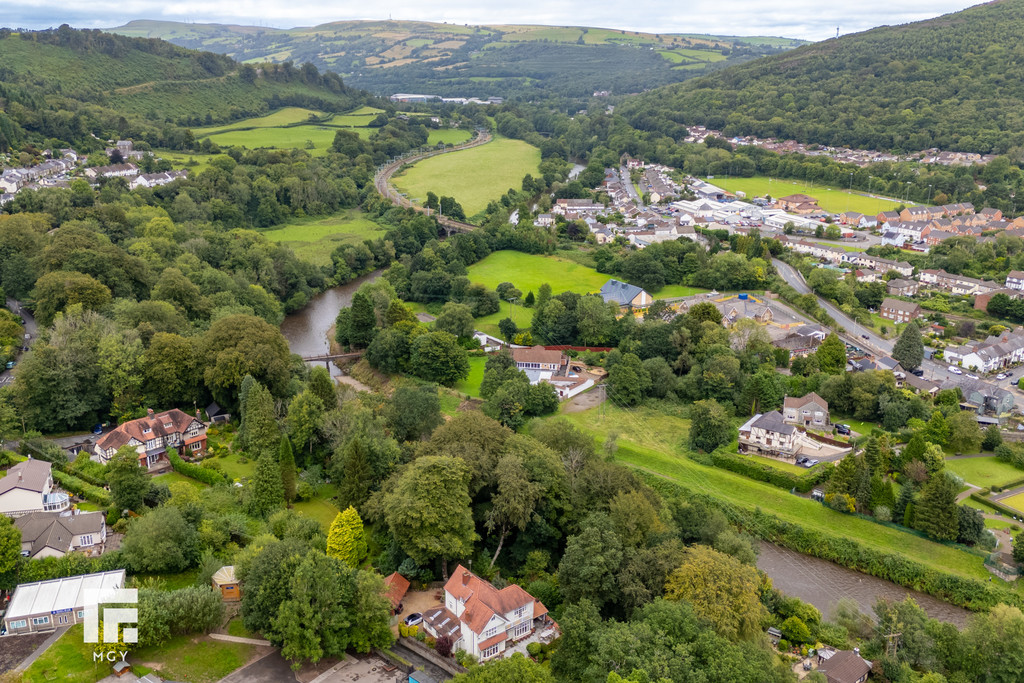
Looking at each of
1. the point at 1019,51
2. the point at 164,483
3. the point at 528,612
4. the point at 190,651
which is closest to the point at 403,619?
the point at 528,612

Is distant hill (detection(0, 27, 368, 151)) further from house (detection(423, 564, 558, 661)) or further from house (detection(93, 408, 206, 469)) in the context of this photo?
house (detection(423, 564, 558, 661))

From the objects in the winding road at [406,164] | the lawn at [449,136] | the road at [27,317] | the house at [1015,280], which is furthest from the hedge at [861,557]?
the lawn at [449,136]

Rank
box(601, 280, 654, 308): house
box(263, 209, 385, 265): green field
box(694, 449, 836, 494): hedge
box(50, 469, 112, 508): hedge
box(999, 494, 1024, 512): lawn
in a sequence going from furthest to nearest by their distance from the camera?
box(263, 209, 385, 265): green field
box(601, 280, 654, 308): house
box(694, 449, 836, 494): hedge
box(999, 494, 1024, 512): lawn
box(50, 469, 112, 508): hedge

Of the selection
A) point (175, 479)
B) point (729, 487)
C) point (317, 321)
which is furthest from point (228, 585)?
point (317, 321)

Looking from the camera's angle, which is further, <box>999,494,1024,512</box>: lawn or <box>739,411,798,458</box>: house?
<box>739,411,798,458</box>: house

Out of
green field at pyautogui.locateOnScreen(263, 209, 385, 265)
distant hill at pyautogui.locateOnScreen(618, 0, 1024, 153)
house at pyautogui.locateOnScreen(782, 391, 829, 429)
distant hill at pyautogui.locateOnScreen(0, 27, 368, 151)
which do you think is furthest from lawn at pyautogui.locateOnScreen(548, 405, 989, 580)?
distant hill at pyautogui.locateOnScreen(618, 0, 1024, 153)

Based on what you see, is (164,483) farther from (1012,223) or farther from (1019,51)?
(1019,51)
